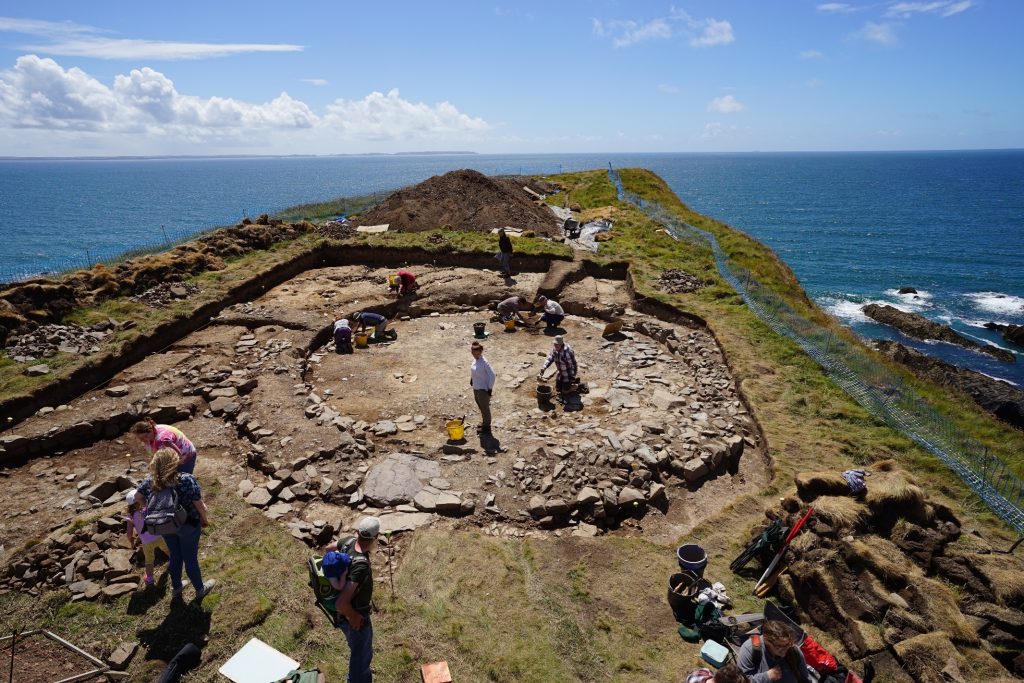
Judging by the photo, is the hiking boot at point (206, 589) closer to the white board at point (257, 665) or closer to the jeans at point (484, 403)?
the white board at point (257, 665)

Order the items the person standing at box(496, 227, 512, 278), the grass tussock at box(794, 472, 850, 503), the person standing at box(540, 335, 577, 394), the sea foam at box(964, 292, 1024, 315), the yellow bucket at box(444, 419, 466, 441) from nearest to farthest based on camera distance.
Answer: the grass tussock at box(794, 472, 850, 503), the yellow bucket at box(444, 419, 466, 441), the person standing at box(540, 335, 577, 394), the person standing at box(496, 227, 512, 278), the sea foam at box(964, 292, 1024, 315)

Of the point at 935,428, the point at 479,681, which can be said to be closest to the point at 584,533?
the point at 479,681

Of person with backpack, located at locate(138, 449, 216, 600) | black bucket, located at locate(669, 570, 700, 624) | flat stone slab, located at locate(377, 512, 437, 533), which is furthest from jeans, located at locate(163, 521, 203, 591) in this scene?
black bucket, located at locate(669, 570, 700, 624)

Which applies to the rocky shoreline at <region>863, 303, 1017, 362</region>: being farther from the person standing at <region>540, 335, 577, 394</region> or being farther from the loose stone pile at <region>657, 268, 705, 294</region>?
the person standing at <region>540, 335, 577, 394</region>

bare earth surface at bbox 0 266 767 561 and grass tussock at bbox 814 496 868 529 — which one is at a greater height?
grass tussock at bbox 814 496 868 529

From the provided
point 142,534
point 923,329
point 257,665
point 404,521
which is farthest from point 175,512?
point 923,329

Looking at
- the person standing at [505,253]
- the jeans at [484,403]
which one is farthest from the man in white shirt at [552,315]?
the jeans at [484,403]

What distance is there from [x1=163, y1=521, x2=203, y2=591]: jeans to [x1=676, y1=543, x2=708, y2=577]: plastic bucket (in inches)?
262

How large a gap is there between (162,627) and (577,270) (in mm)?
18538

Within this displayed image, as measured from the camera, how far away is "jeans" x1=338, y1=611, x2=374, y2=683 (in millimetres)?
5434

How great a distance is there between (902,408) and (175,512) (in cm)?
1453

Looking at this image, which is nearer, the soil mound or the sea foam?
the soil mound

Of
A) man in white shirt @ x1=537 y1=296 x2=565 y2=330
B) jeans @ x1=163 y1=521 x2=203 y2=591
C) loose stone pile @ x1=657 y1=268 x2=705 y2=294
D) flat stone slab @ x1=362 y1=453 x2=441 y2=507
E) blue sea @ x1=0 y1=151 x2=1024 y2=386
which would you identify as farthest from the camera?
blue sea @ x1=0 y1=151 x2=1024 y2=386

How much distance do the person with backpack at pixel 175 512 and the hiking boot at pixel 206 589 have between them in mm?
13
